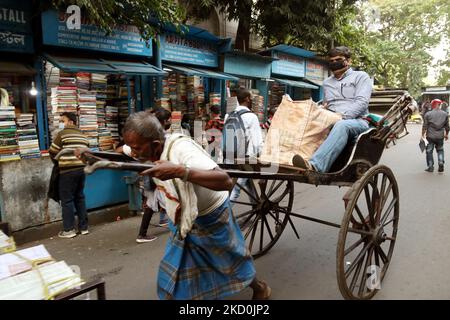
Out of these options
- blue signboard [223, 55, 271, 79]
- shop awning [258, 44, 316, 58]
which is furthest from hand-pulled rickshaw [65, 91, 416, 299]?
shop awning [258, 44, 316, 58]

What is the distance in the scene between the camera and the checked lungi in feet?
7.43

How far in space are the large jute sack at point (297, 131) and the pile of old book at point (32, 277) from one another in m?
1.77

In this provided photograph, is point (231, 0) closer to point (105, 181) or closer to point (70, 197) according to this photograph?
point (105, 181)

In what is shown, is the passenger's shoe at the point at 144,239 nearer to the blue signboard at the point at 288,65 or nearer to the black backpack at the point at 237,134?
the black backpack at the point at 237,134

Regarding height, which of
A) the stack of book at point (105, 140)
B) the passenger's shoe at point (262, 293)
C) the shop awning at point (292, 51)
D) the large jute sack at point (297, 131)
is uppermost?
the shop awning at point (292, 51)

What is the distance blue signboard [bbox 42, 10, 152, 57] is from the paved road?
279 centimetres

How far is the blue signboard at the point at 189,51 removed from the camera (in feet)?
22.2

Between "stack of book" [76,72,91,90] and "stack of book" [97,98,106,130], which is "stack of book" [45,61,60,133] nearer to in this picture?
"stack of book" [76,72,91,90]

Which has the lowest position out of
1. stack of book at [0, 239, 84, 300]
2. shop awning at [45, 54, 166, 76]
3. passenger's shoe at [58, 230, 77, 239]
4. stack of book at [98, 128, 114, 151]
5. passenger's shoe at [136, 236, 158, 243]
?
passenger's shoe at [58, 230, 77, 239]

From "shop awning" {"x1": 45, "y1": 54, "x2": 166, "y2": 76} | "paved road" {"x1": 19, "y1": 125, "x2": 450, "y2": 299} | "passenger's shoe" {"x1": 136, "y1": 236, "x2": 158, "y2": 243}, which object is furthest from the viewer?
"shop awning" {"x1": 45, "y1": 54, "x2": 166, "y2": 76}

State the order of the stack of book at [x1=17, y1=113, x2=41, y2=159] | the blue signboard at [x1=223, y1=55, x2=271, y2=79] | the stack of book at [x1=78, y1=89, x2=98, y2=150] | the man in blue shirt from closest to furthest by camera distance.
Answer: the man in blue shirt < the stack of book at [x1=17, y1=113, x2=41, y2=159] < the stack of book at [x1=78, y1=89, x2=98, y2=150] < the blue signboard at [x1=223, y1=55, x2=271, y2=79]

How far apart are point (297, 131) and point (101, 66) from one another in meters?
3.61

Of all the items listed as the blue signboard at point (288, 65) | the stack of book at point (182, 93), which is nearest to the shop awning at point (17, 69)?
the stack of book at point (182, 93)

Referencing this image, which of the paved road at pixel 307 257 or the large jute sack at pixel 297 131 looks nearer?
the large jute sack at pixel 297 131
